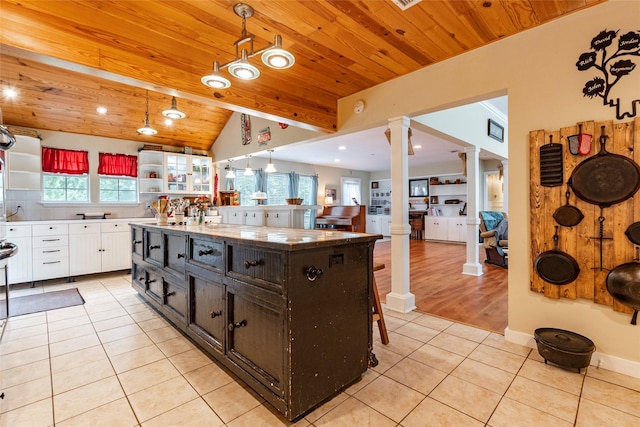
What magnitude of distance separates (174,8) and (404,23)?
1.65m

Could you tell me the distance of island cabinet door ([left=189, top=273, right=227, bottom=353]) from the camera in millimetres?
1966

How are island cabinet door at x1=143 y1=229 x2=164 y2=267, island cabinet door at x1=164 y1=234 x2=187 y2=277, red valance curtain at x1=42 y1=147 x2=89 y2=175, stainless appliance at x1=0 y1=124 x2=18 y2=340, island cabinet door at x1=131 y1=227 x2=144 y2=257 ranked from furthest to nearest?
red valance curtain at x1=42 y1=147 x2=89 y2=175 < island cabinet door at x1=131 y1=227 x2=144 y2=257 < island cabinet door at x1=143 y1=229 x2=164 y2=267 < island cabinet door at x1=164 y1=234 x2=187 y2=277 < stainless appliance at x1=0 y1=124 x2=18 y2=340

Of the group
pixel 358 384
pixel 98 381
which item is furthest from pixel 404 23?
pixel 98 381

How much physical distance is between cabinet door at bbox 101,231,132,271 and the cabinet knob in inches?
183

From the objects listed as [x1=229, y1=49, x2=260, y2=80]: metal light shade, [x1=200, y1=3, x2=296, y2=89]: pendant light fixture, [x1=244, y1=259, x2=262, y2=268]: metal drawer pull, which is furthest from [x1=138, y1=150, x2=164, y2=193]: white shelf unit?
[x1=244, y1=259, x2=262, y2=268]: metal drawer pull

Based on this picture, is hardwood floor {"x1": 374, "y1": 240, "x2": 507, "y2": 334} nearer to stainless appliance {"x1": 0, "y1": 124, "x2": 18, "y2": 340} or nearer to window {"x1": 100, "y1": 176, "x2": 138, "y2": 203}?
stainless appliance {"x1": 0, "y1": 124, "x2": 18, "y2": 340}

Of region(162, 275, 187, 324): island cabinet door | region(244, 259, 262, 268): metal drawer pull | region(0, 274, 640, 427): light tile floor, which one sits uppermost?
region(244, 259, 262, 268): metal drawer pull

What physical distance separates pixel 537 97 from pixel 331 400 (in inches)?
102

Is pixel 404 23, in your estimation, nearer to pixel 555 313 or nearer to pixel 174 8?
pixel 174 8

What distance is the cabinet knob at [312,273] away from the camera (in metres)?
1.54

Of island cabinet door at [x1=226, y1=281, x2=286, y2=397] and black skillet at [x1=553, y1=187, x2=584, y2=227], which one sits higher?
black skillet at [x1=553, y1=187, x2=584, y2=227]

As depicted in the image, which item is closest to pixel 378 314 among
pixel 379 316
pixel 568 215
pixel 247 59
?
pixel 379 316

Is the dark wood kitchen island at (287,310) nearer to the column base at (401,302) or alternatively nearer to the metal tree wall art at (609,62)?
the column base at (401,302)

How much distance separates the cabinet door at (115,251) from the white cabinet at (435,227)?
26.4ft
